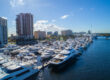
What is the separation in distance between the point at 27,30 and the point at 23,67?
250 feet

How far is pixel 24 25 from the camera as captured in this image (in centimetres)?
8850

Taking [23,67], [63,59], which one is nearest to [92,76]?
[63,59]

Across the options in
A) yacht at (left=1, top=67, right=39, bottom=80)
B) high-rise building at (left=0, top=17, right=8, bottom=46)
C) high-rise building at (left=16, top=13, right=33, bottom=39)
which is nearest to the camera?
yacht at (left=1, top=67, right=39, bottom=80)

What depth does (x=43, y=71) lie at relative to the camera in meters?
21.9

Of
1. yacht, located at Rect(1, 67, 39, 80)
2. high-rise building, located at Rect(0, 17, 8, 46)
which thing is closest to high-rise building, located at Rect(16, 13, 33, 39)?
high-rise building, located at Rect(0, 17, 8, 46)

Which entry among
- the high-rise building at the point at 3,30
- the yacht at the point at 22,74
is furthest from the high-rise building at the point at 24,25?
the yacht at the point at 22,74

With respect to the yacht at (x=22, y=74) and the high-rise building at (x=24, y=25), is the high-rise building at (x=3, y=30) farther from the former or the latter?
the yacht at (x=22, y=74)

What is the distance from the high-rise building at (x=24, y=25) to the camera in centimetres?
8761

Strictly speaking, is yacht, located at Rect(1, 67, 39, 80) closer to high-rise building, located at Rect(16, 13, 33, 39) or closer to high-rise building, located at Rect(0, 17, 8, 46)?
high-rise building, located at Rect(0, 17, 8, 46)

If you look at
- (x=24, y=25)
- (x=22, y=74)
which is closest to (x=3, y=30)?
(x=24, y=25)

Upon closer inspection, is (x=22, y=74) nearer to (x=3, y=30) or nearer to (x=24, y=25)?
(x=3, y=30)

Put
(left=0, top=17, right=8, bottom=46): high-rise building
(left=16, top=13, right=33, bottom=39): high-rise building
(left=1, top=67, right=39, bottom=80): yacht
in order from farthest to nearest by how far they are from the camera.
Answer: (left=16, top=13, right=33, bottom=39): high-rise building < (left=0, top=17, right=8, bottom=46): high-rise building < (left=1, top=67, right=39, bottom=80): yacht

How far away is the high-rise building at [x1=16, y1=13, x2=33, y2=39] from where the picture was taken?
87606mm

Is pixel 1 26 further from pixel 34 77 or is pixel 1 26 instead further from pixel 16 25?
pixel 34 77
